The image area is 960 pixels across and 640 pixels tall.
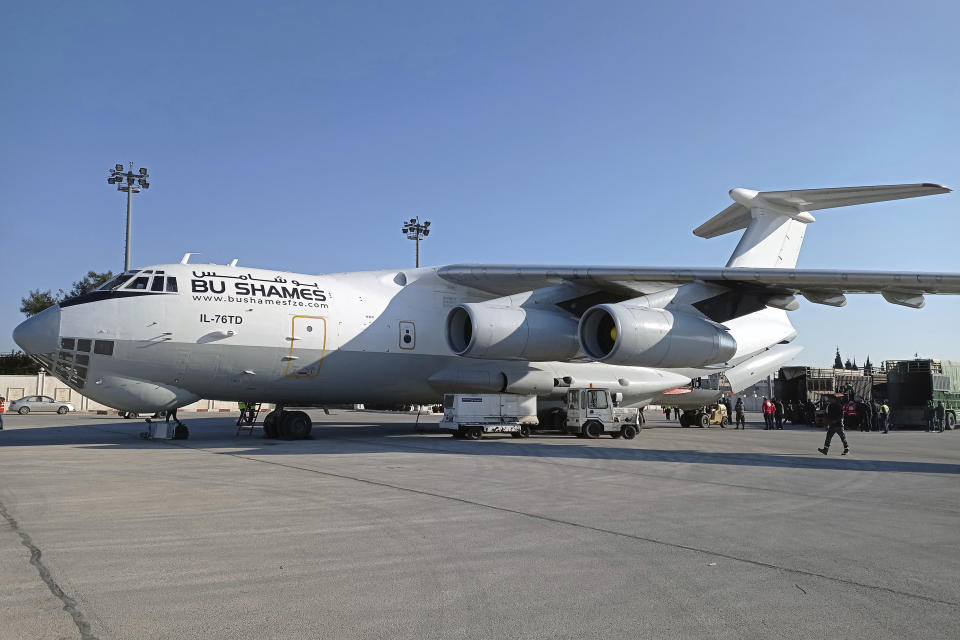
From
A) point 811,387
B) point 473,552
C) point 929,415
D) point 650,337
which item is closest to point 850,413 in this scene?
point 929,415

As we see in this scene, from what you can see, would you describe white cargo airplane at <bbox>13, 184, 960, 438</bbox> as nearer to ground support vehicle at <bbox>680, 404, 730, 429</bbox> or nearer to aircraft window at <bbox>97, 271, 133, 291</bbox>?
aircraft window at <bbox>97, 271, 133, 291</bbox>

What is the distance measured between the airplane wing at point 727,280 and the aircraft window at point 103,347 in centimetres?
731

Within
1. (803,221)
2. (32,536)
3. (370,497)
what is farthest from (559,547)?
(803,221)

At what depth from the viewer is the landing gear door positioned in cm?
1535

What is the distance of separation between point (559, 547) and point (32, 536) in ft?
13.2

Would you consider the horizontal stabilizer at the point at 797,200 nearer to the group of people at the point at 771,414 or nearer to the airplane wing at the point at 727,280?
the airplane wing at the point at 727,280

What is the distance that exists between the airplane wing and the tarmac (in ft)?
16.2

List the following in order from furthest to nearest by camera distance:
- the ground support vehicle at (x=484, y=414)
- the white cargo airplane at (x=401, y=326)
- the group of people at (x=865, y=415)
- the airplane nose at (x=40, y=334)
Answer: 1. the group of people at (x=865, y=415)
2. the ground support vehicle at (x=484, y=414)
3. the white cargo airplane at (x=401, y=326)
4. the airplane nose at (x=40, y=334)

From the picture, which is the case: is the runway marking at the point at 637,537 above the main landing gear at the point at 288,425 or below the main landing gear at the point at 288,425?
below

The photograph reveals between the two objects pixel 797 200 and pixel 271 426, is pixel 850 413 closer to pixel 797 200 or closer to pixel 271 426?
pixel 797 200

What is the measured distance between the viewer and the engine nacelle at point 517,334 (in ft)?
49.6

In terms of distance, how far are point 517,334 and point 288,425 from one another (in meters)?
5.70

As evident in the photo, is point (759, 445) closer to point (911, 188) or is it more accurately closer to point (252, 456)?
point (911, 188)

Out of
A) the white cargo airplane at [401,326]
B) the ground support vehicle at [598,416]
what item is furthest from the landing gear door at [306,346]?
the ground support vehicle at [598,416]
